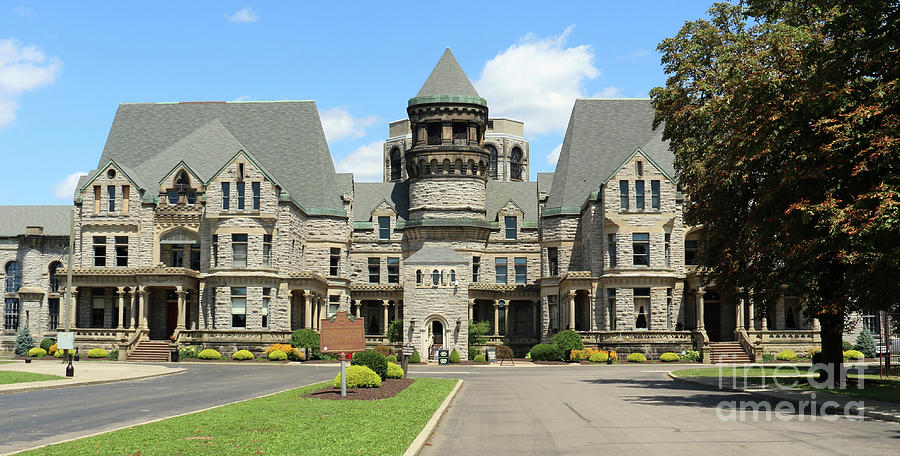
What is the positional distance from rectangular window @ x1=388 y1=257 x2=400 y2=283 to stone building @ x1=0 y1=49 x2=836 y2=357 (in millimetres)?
137

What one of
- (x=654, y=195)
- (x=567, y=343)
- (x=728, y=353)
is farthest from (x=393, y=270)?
(x=728, y=353)

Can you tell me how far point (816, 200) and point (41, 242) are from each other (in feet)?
208

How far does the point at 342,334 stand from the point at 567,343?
3611 cm

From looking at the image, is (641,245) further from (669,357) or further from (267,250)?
(267,250)

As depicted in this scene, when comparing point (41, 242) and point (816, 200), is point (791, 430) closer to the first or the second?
point (816, 200)

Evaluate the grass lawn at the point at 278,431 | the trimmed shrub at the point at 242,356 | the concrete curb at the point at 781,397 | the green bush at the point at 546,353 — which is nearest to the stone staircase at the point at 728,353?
the green bush at the point at 546,353

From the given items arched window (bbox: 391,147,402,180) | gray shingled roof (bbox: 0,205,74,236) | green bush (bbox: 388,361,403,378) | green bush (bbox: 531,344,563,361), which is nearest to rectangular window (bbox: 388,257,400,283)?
green bush (bbox: 531,344,563,361)

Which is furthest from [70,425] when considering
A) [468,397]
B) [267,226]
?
[267,226]

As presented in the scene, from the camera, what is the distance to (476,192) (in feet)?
239

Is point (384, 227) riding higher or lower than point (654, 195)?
lower

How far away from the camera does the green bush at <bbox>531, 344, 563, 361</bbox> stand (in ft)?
200

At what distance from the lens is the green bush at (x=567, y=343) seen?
60438 mm

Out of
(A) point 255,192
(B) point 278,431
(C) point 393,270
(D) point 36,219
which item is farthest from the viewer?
(C) point 393,270

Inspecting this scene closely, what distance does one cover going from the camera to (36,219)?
7269 centimetres
